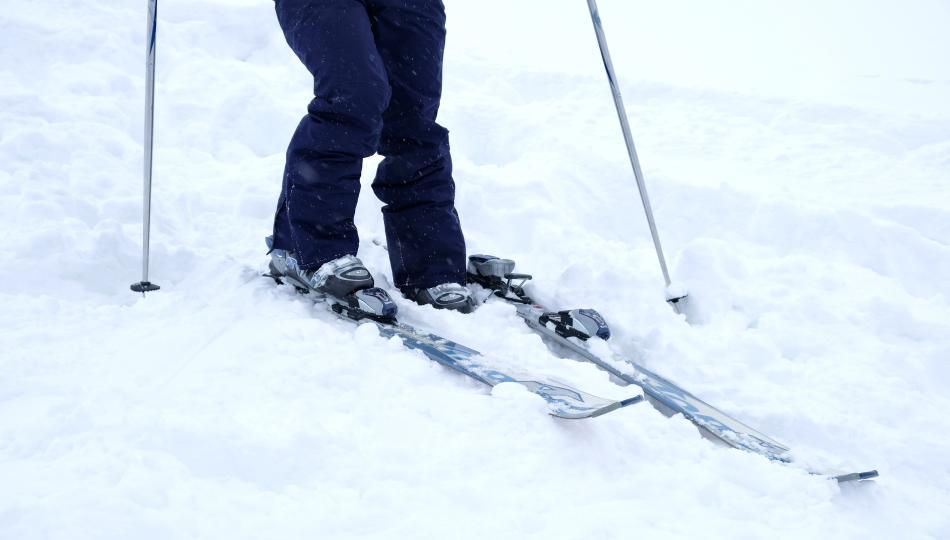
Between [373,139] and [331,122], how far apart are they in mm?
151

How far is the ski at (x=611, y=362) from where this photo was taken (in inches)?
77.1

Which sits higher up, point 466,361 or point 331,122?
point 331,122

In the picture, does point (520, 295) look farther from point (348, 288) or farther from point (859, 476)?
point (859, 476)

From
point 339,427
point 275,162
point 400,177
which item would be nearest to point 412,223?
point 400,177

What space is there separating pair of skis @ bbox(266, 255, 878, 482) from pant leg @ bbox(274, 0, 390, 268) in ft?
0.86

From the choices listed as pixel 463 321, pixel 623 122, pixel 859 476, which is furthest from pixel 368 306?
pixel 859 476

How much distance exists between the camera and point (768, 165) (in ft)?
16.8

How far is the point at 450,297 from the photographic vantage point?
269 centimetres

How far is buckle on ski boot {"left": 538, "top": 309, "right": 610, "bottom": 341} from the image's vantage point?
8.21 ft

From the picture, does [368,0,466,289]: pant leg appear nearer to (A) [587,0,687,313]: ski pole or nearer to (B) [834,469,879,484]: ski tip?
(A) [587,0,687,313]: ski pole

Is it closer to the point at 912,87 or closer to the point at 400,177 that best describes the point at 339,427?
the point at 400,177

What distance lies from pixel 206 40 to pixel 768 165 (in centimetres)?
437

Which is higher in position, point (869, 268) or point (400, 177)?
point (400, 177)

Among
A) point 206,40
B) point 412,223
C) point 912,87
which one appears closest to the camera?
point 412,223
